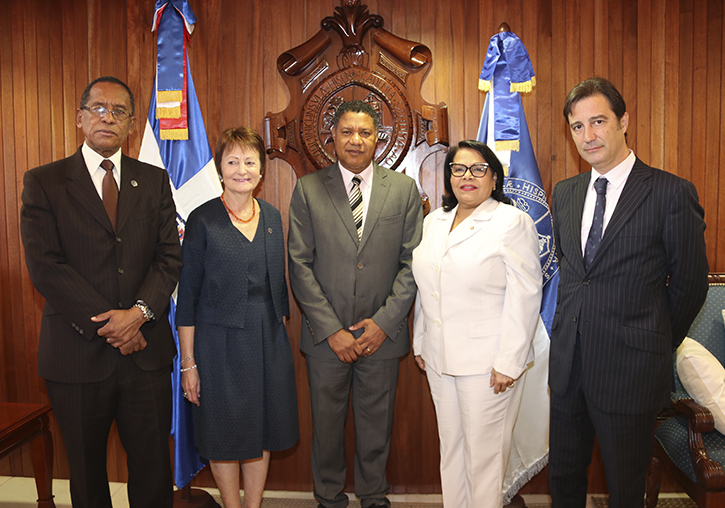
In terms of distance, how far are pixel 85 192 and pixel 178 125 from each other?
947 mm

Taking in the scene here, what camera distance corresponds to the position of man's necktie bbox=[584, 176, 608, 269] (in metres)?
1.85

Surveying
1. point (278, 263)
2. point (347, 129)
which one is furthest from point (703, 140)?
point (278, 263)

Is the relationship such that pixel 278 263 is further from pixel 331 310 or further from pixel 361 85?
pixel 361 85

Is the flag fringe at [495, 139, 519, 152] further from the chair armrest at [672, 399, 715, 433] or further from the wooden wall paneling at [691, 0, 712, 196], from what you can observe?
the chair armrest at [672, 399, 715, 433]

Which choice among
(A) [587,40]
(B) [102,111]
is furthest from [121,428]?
(A) [587,40]

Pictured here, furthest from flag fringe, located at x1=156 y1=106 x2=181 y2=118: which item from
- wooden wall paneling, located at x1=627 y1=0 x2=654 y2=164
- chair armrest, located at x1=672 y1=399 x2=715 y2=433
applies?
chair armrest, located at x1=672 y1=399 x2=715 y2=433

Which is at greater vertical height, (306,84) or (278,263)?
(306,84)

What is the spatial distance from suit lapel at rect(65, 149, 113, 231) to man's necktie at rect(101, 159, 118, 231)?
1.4 inches

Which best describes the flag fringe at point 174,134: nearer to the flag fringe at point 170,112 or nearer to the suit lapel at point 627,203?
the flag fringe at point 170,112

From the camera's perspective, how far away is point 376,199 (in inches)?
94.2

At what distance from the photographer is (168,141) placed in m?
2.78

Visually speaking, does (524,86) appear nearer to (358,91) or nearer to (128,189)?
(358,91)

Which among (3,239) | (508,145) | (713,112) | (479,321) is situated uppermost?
(713,112)

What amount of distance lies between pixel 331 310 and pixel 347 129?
2.99ft
